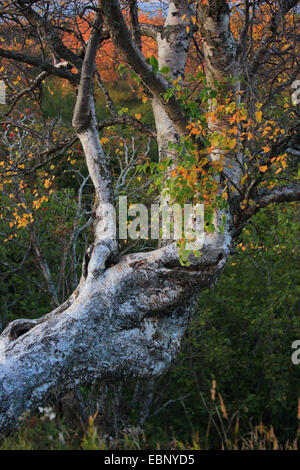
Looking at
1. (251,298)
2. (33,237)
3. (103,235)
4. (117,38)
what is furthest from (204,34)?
(251,298)

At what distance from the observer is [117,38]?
11.4ft

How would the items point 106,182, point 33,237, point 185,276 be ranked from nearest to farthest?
point 185,276, point 106,182, point 33,237

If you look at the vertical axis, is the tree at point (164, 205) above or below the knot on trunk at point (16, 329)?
above

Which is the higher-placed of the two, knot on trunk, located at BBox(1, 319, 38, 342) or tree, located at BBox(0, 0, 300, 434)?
tree, located at BBox(0, 0, 300, 434)

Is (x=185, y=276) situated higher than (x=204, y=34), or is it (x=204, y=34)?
(x=204, y=34)

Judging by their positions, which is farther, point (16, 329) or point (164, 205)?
point (164, 205)

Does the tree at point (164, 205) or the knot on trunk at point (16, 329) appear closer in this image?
the tree at point (164, 205)

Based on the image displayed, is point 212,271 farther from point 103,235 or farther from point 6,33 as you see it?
point 6,33

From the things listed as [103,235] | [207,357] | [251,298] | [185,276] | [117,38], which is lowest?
[207,357]

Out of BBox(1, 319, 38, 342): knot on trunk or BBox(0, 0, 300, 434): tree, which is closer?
BBox(0, 0, 300, 434): tree

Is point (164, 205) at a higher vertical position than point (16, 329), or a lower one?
higher

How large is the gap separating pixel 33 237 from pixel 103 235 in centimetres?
356

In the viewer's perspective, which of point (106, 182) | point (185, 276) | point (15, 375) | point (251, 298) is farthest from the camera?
point (251, 298)
